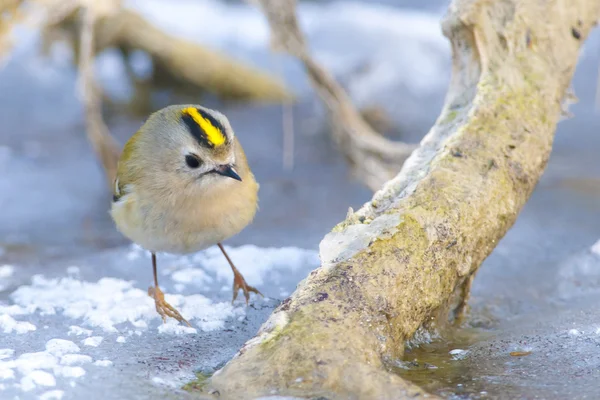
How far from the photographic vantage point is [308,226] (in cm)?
542

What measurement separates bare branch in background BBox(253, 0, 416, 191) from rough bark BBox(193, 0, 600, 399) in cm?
152

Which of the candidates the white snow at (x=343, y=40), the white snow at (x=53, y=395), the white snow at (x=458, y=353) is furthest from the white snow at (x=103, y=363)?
the white snow at (x=343, y=40)

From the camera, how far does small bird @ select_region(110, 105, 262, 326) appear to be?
3.43 m

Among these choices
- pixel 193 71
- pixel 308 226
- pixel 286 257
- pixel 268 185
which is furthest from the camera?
pixel 193 71

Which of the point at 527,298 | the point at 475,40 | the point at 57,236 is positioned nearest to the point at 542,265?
the point at 527,298

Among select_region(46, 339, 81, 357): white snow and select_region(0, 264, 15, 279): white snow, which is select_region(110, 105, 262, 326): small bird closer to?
select_region(46, 339, 81, 357): white snow

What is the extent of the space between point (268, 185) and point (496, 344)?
155 inches

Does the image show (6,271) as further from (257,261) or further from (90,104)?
(90,104)

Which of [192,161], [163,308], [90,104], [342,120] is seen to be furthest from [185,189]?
[90,104]

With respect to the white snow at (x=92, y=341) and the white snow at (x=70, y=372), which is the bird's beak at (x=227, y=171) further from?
the white snow at (x=70, y=372)

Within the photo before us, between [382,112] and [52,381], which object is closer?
[52,381]

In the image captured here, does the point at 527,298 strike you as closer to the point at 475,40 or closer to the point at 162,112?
the point at 475,40

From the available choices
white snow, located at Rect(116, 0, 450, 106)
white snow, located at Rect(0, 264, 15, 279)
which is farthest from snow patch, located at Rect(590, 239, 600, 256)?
white snow, located at Rect(116, 0, 450, 106)

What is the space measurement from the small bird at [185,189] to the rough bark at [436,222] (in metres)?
0.67
